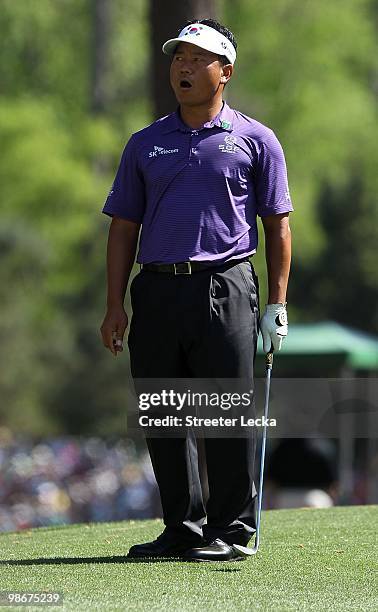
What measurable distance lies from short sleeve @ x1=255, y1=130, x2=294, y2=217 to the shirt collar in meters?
0.17

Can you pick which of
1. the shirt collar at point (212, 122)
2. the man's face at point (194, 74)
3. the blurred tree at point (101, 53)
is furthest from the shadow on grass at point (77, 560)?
the blurred tree at point (101, 53)

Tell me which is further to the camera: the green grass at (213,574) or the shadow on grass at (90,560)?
the shadow on grass at (90,560)

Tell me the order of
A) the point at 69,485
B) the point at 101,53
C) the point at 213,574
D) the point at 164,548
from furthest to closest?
the point at 101,53, the point at 69,485, the point at 164,548, the point at 213,574

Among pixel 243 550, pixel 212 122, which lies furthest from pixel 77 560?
pixel 212 122

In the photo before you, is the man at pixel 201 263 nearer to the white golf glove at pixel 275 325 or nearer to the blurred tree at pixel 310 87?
the white golf glove at pixel 275 325

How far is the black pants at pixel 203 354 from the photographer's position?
561 cm

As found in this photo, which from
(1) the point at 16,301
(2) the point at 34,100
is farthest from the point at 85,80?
(1) the point at 16,301

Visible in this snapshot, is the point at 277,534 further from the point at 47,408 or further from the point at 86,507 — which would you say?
the point at 47,408

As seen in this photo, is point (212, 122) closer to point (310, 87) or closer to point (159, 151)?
point (159, 151)

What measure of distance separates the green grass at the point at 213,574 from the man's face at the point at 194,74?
1.91 meters

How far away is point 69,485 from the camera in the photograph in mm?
18953

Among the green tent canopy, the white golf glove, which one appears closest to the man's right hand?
the white golf glove

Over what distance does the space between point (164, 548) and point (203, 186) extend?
153 centimetres

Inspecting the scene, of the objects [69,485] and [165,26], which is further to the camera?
[69,485]
